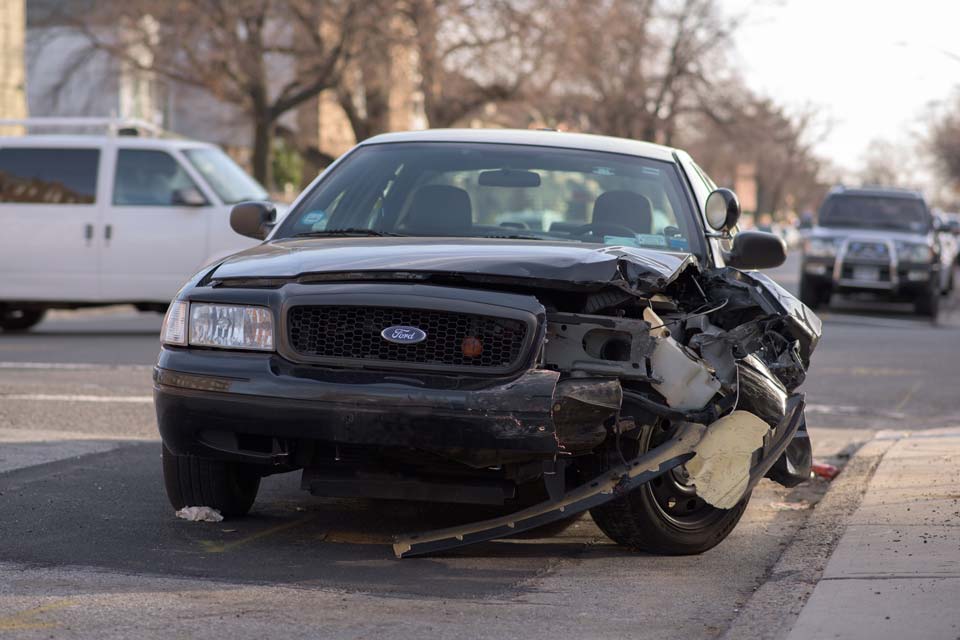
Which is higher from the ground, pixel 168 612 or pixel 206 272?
pixel 206 272

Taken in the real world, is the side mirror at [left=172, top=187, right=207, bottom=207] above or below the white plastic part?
below

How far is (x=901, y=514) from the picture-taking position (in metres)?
6.22

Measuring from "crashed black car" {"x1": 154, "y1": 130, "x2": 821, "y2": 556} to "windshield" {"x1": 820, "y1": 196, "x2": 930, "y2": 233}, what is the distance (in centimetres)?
1775

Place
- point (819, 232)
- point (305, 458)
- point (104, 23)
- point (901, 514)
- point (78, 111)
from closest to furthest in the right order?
point (305, 458), point (901, 514), point (819, 232), point (104, 23), point (78, 111)

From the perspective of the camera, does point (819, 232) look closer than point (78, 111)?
Yes

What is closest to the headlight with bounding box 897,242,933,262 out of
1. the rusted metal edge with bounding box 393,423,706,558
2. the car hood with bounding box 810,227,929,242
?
the car hood with bounding box 810,227,929,242

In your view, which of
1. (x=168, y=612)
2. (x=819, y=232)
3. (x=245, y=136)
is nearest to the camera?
(x=168, y=612)

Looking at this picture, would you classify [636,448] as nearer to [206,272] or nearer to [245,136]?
[206,272]

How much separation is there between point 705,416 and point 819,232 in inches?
713

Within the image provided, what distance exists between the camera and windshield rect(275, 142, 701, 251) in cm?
655

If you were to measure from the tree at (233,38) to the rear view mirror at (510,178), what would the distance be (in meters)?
24.2

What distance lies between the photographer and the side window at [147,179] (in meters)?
15.5

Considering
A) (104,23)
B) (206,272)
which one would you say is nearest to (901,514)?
(206,272)

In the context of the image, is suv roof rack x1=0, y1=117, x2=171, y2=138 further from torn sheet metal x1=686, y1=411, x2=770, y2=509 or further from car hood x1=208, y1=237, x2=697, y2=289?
torn sheet metal x1=686, y1=411, x2=770, y2=509
